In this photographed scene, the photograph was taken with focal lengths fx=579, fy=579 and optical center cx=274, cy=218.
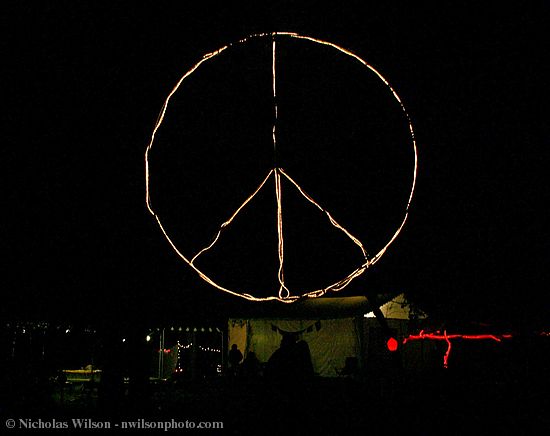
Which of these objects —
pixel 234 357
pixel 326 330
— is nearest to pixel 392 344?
pixel 326 330

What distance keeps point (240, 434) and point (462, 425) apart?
2670 millimetres

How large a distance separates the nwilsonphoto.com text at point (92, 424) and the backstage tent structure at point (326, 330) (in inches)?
286

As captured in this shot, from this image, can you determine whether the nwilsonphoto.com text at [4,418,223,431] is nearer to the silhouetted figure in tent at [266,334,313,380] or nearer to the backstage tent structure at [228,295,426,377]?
the silhouetted figure in tent at [266,334,313,380]

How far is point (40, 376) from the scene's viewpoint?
31.7 ft

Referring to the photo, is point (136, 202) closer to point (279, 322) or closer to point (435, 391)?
point (435, 391)

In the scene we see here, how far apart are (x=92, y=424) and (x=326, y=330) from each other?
9354mm

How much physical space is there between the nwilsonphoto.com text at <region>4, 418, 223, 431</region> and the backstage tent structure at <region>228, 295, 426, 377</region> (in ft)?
23.8

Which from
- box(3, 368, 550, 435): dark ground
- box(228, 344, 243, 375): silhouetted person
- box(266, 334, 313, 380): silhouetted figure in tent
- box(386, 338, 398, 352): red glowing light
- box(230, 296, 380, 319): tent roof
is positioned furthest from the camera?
box(230, 296, 380, 319): tent roof

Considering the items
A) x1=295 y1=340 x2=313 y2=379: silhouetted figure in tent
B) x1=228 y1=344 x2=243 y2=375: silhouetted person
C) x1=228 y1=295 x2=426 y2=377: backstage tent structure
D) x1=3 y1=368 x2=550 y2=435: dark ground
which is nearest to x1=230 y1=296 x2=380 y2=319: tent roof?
x1=228 y1=295 x2=426 y2=377: backstage tent structure

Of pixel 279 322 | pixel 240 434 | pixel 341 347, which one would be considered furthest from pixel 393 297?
pixel 240 434

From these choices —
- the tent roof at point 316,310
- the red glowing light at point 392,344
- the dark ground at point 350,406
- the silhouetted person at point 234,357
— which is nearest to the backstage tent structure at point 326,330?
the tent roof at point 316,310

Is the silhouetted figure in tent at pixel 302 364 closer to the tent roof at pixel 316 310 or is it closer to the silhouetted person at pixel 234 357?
the tent roof at pixel 316 310

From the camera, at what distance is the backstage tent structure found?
14000 millimetres

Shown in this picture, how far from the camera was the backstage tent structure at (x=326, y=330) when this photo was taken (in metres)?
14.0
